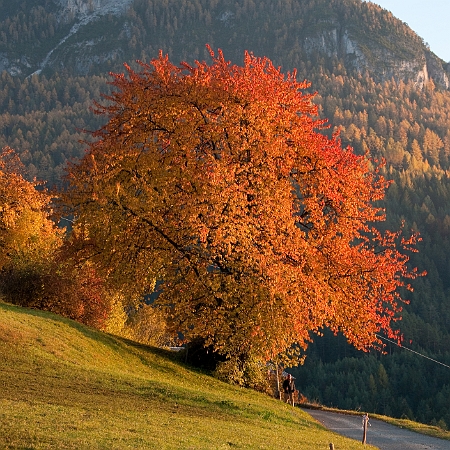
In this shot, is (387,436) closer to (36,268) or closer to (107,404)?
(107,404)

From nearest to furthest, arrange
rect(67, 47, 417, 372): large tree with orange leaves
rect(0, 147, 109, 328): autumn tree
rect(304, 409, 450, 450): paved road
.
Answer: rect(304, 409, 450, 450): paved road < rect(67, 47, 417, 372): large tree with orange leaves < rect(0, 147, 109, 328): autumn tree

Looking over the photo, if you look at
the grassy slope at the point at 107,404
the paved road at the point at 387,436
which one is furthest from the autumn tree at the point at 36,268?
the paved road at the point at 387,436

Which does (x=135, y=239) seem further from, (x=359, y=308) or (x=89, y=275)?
(x=89, y=275)

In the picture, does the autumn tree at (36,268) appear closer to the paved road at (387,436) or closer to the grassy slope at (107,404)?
the grassy slope at (107,404)

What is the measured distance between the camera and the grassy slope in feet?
42.8

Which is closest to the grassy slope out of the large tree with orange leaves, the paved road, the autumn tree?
the paved road

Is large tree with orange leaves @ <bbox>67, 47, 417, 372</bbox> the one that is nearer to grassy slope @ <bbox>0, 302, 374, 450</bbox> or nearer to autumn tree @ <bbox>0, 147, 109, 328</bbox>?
grassy slope @ <bbox>0, 302, 374, 450</bbox>

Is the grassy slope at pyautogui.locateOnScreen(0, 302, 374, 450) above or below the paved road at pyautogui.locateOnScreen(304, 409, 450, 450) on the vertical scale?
above

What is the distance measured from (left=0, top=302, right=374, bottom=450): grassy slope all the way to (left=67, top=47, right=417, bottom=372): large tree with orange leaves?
318 cm

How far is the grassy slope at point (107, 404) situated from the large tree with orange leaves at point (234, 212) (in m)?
3.18

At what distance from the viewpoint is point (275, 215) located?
25547 mm

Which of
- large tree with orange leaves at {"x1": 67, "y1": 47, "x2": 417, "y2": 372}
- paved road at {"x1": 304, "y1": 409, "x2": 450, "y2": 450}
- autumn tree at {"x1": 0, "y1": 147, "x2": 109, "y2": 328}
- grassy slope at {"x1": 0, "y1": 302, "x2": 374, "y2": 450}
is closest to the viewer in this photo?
grassy slope at {"x1": 0, "y1": 302, "x2": 374, "y2": 450}

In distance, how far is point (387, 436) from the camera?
2748cm

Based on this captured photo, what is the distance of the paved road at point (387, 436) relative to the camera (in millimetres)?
24734
